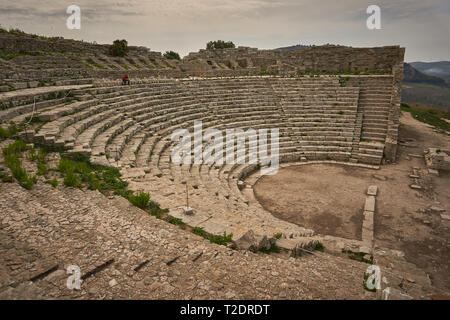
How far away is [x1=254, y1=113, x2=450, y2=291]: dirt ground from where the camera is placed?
7.51m

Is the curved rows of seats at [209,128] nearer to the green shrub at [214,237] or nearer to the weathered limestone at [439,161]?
the green shrub at [214,237]

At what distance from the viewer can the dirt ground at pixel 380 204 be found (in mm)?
7508

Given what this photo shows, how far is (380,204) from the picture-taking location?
387 inches

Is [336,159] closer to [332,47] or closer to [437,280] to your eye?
[437,280]

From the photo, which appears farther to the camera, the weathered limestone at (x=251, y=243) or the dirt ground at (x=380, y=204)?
the dirt ground at (x=380, y=204)

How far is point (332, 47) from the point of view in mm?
23906

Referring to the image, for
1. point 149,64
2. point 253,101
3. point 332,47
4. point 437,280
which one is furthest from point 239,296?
point 149,64

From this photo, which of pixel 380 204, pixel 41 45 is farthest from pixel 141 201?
pixel 41 45

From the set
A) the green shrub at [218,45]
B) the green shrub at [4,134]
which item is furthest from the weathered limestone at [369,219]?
the green shrub at [218,45]

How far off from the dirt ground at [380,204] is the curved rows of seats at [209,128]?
1055mm

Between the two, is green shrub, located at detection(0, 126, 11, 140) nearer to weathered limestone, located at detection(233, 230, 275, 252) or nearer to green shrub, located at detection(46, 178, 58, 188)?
green shrub, located at detection(46, 178, 58, 188)

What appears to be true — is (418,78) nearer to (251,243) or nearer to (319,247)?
(319,247)

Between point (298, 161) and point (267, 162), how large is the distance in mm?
1987

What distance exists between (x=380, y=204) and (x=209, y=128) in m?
8.57
